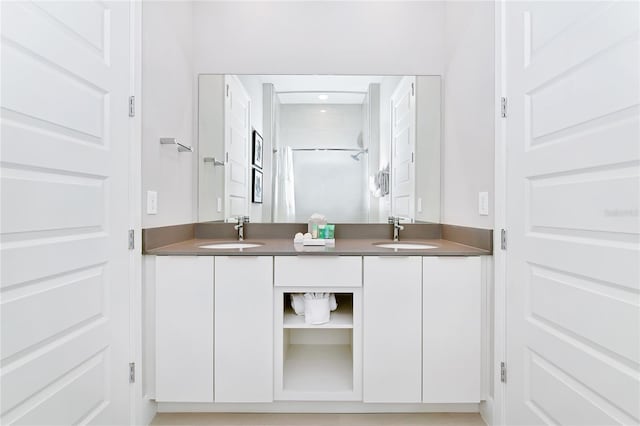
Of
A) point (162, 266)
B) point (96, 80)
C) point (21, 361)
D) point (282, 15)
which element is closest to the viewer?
point (21, 361)

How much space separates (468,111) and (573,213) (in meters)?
0.97

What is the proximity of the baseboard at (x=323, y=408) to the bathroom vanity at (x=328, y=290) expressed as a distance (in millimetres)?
95

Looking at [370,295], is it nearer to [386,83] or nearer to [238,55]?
[386,83]

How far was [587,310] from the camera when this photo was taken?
46.2 inches

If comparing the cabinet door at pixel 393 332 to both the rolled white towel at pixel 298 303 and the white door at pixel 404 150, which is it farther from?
the white door at pixel 404 150

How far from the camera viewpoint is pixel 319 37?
2.42 meters

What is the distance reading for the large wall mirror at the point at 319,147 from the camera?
7.93 ft

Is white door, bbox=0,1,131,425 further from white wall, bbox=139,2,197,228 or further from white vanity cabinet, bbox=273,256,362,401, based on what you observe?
white vanity cabinet, bbox=273,256,362,401

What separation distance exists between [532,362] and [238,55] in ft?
7.60

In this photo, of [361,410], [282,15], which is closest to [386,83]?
[282,15]

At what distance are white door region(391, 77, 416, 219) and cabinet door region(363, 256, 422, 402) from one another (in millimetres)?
700

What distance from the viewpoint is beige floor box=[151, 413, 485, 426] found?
1.80 metres

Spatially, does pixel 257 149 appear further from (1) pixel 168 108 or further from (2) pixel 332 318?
(2) pixel 332 318

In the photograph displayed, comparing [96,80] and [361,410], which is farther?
[361,410]
